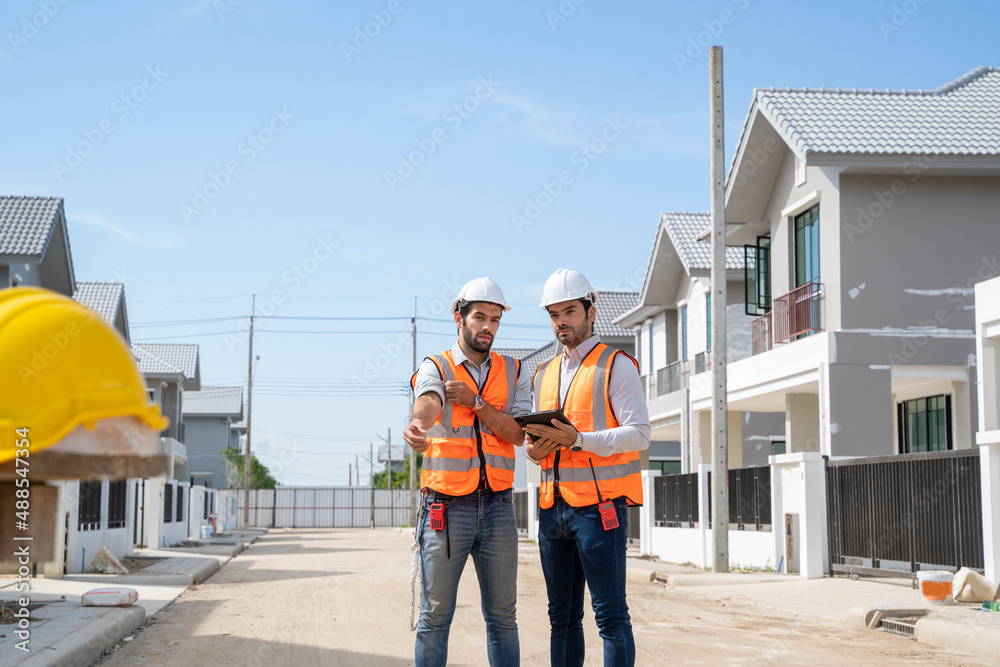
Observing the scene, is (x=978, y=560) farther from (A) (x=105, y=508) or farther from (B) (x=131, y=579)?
(A) (x=105, y=508)

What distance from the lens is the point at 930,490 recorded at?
45.6 feet

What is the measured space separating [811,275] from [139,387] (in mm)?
20571

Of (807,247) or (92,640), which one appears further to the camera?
(807,247)

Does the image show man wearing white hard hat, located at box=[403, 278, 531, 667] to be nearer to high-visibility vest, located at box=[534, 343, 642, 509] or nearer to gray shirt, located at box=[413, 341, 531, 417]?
gray shirt, located at box=[413, 341, 531, 417]

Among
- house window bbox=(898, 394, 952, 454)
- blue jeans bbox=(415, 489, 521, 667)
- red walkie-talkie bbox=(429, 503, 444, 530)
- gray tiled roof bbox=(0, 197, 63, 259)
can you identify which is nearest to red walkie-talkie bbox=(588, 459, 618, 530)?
blue jeans bbox=(415, 489, 521, 667)

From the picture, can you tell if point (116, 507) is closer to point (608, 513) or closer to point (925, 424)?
point (925, 424)

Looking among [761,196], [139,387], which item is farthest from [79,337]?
[761,196]

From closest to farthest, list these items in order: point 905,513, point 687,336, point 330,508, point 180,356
Result: point 905,513 < point 687,336 < point 180,356 < point 330,508

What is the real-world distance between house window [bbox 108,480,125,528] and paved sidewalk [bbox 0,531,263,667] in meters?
1.90

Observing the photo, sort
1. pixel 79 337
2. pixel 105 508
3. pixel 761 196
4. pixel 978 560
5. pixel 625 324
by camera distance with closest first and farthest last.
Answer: pixel 79 337 < pixel 978 560 < pixel 105 508 < pixel 761 196 < pixel 625 324

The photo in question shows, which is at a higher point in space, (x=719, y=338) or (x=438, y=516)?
(x=719, y=338)

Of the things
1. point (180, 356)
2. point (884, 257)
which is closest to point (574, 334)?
point (884, 257)

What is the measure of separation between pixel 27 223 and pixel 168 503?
36.7 feet

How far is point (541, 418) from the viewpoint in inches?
193
